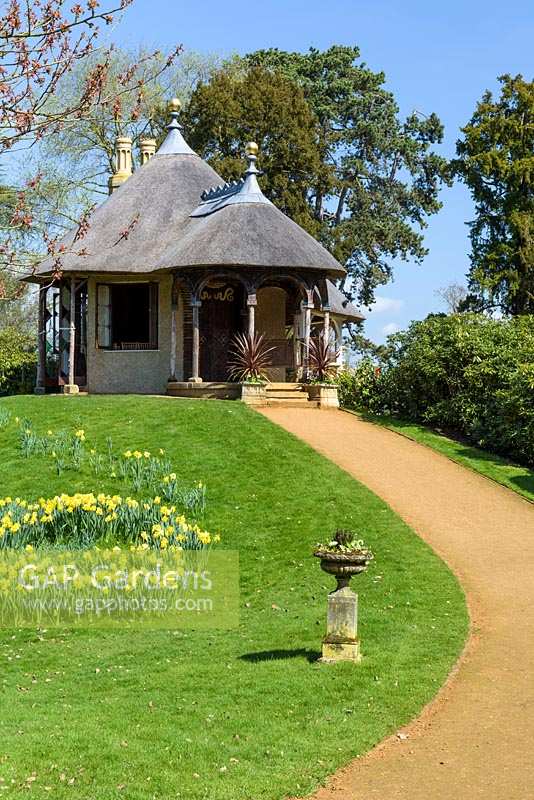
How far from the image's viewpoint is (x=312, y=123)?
40.8 meters

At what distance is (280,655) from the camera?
1134cm

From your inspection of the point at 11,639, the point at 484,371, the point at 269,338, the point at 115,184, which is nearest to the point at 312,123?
the point at 115,184

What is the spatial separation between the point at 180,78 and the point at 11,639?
39585mm

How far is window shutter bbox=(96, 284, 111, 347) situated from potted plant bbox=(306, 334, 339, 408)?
5599 millimetres

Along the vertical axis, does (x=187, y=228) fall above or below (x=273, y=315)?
above

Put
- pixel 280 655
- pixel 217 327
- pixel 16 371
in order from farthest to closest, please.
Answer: pixel 16 371 → pixel 217 327 → pixel 280 655

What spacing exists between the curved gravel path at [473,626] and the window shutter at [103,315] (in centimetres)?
663

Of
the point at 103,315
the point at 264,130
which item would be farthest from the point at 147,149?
the point at 103,315

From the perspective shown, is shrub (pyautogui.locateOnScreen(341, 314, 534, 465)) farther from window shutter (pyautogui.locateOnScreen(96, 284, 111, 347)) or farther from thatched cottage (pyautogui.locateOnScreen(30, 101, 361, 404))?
window shutter (pyautogui.locateOnScreen(96, 284, 111, 347))

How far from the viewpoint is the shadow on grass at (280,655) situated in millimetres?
11203

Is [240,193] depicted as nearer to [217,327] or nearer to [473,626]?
[217,327]

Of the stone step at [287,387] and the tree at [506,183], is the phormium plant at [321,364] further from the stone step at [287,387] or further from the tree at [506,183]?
the tree at [506,183]

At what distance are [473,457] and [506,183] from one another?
1672 cm

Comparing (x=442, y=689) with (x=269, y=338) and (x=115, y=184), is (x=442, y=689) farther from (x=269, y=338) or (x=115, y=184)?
(x=115, y=184)
